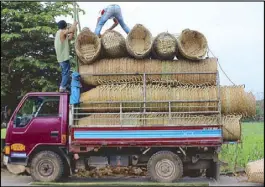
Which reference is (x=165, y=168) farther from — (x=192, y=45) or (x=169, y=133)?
(x=192, y=45)

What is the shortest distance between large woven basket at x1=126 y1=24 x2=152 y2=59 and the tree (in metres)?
3.45

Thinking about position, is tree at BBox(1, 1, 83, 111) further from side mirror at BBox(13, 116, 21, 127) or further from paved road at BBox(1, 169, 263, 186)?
paved road at BBox(1, 169, 263, 186)

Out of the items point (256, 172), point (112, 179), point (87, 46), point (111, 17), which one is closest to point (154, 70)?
point (87, 46)

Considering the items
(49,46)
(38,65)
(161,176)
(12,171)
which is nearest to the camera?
(161,176)

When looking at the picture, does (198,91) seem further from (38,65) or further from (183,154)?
(38,65)

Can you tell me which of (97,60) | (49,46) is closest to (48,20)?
(49,46)

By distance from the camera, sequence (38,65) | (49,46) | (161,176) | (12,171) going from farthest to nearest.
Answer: (49,46), (38,65), (12,171), (161,176)

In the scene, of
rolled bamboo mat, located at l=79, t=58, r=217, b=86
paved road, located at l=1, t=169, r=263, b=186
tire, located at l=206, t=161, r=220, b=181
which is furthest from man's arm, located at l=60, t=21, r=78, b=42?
tire, located at l=206, t=161, r=220, b=181

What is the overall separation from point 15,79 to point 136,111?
4.73 meters

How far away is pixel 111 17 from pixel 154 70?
5.41 feet

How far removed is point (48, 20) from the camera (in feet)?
39.4

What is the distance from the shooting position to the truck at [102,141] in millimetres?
8781

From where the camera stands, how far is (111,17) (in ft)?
32.1

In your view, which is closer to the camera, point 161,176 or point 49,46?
point 161,176
